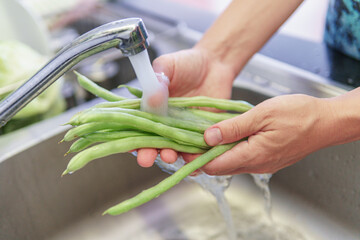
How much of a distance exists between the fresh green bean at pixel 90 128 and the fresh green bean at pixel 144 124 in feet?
0.06

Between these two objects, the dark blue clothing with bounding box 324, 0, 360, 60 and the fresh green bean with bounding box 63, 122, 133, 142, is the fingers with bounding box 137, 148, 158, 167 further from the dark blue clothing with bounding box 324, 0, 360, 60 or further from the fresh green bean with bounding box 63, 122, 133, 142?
the dark blue clothing with bounding box 324, 0, 360, 60

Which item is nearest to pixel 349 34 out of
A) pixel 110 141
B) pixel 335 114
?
pixel 335 114

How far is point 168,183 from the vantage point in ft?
Answer: 1.61

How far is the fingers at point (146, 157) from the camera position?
0.52 metres

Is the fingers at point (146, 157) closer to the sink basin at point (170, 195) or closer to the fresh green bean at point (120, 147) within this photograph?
the fresh green bean at point (120, 147)

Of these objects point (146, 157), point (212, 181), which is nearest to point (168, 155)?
point (146, 157)

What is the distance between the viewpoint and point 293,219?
0.81 metres

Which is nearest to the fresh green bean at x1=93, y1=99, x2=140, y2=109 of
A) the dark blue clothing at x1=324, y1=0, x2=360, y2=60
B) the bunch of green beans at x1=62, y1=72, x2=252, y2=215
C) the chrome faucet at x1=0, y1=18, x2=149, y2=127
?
the bunch of green beans at x1=62, y1=72, x2=252, y2=215

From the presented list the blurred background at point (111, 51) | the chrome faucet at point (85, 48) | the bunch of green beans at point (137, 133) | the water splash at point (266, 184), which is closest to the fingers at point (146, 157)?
the bunch of green beans at point (137, 133)

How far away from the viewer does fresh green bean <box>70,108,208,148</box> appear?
1.49 feet

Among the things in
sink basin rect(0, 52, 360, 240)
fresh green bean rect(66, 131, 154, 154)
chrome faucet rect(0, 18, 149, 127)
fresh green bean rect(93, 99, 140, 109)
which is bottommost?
sink basin rect(0, 52, 360, 240)

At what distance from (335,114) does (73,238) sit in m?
0.60

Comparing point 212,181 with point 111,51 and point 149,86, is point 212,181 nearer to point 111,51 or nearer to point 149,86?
point 149,86

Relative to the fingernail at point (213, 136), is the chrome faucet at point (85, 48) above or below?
above
